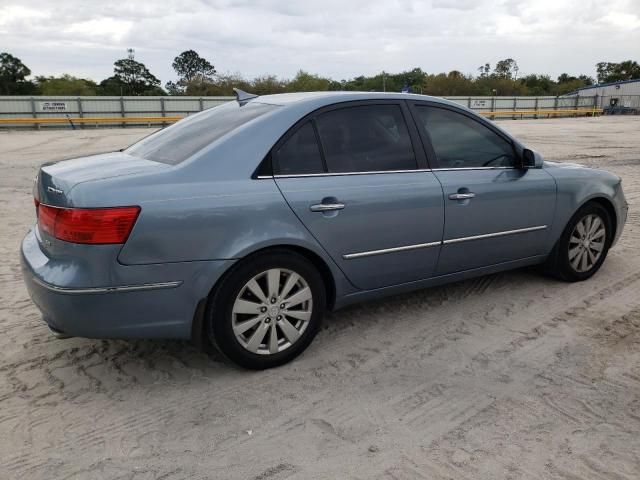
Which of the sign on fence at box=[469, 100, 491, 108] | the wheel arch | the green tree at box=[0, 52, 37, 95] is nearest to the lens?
the wheel arch

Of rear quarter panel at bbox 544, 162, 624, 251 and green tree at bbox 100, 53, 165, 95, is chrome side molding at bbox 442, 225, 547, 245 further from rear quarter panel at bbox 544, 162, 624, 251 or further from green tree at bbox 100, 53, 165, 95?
green tree at bbox 100, 53, 165, 95

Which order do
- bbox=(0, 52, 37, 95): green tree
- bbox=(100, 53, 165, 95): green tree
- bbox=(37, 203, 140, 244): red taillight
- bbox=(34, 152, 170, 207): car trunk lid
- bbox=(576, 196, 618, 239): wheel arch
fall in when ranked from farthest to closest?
bbox=(100, 53, 165, 95): green tree → bbox=(0, 52, 37, 95): green tree → bbox=(576, 196, 618, 239): wheel arch → bbox=(34, 152, 170, 207): car trunk lid → bbox=(37, 203, 140, 244): red taillight

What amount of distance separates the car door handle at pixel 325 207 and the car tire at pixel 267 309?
29 centimetres

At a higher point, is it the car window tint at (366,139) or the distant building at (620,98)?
the distant building at (620,98)

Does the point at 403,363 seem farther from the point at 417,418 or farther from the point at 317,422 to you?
the point at 317,422

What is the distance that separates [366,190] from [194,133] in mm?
1155

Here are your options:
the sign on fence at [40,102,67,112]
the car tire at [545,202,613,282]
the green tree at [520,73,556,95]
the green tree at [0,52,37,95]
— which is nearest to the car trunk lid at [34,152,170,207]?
the car tire at [545,202,613,282]

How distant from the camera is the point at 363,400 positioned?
2.96 metres

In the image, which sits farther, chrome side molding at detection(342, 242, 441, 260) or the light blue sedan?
chrome side molding at detection(342, 242, 441, 260)

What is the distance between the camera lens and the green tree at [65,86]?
204 ft

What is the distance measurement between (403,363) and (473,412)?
24.5 inches

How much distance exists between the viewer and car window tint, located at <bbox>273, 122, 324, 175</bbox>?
321 centimetres

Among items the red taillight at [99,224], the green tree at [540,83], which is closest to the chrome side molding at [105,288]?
the red taillight at [99,224]

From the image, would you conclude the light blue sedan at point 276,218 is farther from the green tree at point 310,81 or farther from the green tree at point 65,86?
the green tree at point 65,86
